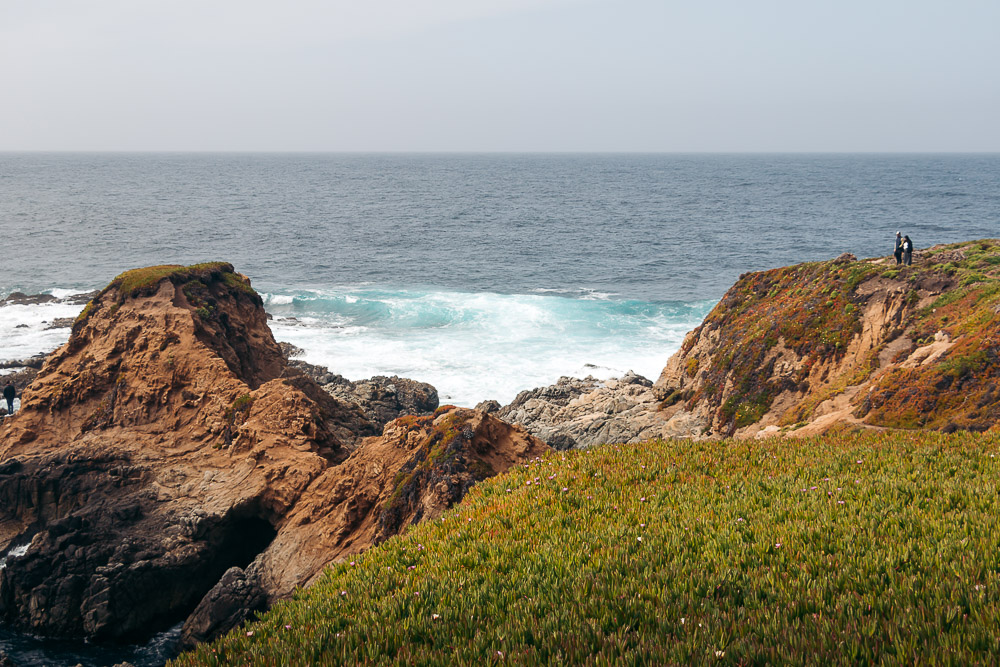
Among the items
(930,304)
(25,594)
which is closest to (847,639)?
(25,594)

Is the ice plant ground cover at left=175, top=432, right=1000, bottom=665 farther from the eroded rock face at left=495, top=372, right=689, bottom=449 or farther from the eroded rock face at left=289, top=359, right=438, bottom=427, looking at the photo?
the eroded rock face at left=289, top=359, right=438, bottom=427

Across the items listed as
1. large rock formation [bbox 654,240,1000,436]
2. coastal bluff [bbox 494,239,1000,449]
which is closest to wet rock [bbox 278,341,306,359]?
coastal bluff [bbox 494,239,1000,449]

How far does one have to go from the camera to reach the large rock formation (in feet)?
61.0

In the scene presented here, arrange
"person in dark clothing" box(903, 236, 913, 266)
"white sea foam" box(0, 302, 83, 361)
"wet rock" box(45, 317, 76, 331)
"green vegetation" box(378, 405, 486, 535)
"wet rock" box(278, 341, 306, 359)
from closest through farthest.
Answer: "green vegetation" box(378, 405, 486, 535) < "person in dark clothing" box(903, 236, 913, 266) < "white sea foam" box(0, 302, 83, 361) < "wet rock" box(278, 341, 306, 359) < "wet rock" box(45, 317, 76, 331)

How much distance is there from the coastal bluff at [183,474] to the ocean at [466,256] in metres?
1.70

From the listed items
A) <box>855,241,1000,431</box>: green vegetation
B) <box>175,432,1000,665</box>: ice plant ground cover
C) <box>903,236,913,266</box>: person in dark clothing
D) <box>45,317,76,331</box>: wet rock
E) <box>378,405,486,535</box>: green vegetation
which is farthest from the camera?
<box>45,317,76,331</box>: wet rock

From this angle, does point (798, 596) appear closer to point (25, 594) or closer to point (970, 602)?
point (970, 602)

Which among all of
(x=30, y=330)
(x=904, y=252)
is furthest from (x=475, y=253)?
(x=904, y=252)

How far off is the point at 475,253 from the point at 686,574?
267ft

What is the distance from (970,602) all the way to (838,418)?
13813mm

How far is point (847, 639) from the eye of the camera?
6230 millimetres

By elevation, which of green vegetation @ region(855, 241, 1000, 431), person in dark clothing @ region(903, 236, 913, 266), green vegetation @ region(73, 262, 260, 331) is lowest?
green vegetation @ region(855, 241, 1000, 431)

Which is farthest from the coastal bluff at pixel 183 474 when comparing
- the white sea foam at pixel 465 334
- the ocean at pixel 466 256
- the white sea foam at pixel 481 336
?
the white sea foam at pixel 465 334

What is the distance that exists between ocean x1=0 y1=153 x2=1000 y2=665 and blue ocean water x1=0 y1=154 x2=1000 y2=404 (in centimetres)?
31
